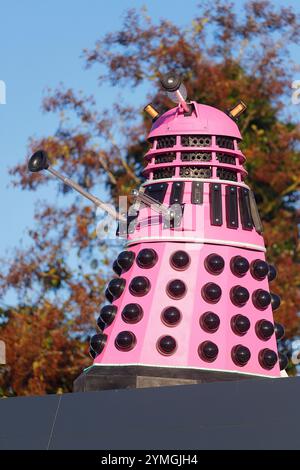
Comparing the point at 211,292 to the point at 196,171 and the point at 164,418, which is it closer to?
the point at 196,171

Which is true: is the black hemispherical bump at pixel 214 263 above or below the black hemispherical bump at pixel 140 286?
above

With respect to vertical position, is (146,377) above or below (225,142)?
below

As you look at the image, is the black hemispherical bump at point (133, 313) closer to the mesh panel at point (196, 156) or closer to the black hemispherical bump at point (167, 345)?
the black hemispherical bump at point (167, 345)

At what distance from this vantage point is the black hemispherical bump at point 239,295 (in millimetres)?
13180

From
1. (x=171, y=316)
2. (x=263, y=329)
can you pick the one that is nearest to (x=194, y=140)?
(x=171, y=316)

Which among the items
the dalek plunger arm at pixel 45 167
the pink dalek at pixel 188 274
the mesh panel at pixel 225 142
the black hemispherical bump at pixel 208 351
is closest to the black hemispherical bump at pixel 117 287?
the pink dalek at pixel 188 274

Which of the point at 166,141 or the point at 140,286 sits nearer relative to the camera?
the point at 140,286

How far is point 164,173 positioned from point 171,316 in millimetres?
1978

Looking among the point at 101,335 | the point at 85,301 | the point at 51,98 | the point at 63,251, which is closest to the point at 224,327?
the point at 101,335

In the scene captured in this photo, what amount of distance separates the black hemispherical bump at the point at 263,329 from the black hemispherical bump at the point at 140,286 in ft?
4.35

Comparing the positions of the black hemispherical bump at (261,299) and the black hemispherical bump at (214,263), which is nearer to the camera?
the black hemispherical bump at (214,263)

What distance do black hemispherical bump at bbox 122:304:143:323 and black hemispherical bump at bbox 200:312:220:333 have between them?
0.70 metres

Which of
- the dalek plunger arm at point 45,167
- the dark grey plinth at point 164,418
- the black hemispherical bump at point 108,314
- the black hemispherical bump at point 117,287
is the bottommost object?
the dark grey plinth at point 164,418

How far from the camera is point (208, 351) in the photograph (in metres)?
12.8
